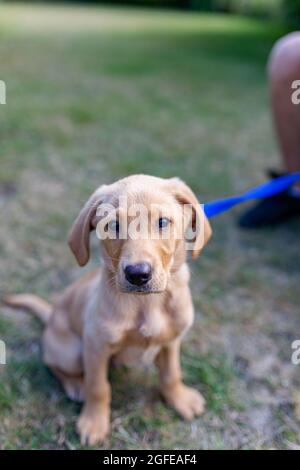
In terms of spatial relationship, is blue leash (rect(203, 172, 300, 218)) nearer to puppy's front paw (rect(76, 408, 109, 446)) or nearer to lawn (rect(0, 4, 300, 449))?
lawn (rect(0, 4, 300, 449))

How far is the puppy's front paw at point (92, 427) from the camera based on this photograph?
7.16ft

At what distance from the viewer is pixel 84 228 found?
1.90 meters

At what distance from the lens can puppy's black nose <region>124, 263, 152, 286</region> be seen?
5.39 feet

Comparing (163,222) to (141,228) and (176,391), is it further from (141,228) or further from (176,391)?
(176,391)

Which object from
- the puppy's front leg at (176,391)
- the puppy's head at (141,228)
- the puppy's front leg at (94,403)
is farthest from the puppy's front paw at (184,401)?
the puppy's head at (141,228)

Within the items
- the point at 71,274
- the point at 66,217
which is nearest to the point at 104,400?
the point at 71,274

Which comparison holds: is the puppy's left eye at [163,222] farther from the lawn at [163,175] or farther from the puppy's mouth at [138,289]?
the lawn at [163,175]

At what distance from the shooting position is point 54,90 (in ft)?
21.3

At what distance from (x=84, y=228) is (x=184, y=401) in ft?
3.20

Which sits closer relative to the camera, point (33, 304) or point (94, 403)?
point (94, 403)

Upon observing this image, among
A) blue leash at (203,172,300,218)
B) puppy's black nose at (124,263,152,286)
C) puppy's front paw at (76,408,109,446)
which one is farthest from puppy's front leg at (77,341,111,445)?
blue leash at (203,172,300,218)

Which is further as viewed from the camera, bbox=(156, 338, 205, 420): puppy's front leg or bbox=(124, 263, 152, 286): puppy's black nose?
bbox=(156, 338, 205, 420): puppy's front leg

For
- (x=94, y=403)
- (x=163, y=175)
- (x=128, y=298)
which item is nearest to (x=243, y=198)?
(x=128, y=298)

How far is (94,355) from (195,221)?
658mm
